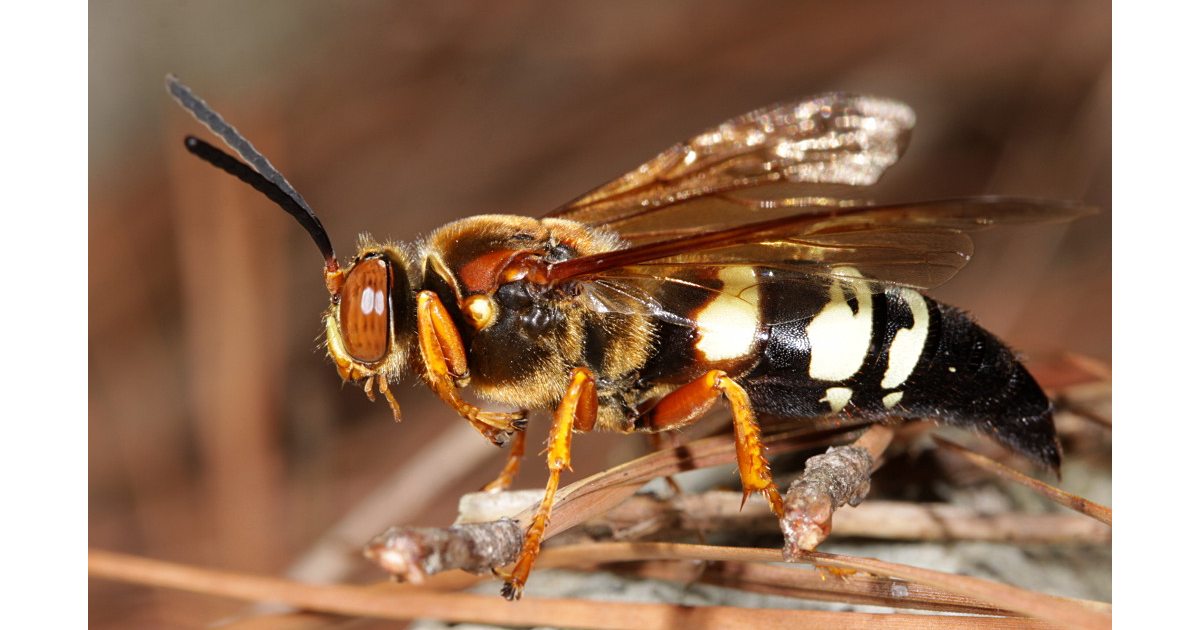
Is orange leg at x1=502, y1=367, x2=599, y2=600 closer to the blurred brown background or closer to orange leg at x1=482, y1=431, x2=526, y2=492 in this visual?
orange leg at x1=482, y1=431, x2=526, y2=492

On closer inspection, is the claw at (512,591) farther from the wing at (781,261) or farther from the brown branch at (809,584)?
the wing at (781,261)

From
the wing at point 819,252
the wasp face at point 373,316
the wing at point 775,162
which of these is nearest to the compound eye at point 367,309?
the wasp face at point 373,316

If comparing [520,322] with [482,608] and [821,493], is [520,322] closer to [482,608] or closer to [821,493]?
[482,608]

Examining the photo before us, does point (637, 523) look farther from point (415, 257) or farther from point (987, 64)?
point (987, 64)

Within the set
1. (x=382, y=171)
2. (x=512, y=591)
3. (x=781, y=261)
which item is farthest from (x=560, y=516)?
(x=382, y=171)

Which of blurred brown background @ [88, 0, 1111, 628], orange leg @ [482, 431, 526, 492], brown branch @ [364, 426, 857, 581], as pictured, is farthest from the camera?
blurred brown background @ [88, 0, 1111, 628]

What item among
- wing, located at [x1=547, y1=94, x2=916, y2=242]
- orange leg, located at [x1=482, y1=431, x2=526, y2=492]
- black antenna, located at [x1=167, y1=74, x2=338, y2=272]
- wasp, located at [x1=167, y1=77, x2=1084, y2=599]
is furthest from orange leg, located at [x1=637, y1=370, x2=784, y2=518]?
black antenna, located at [x1=167, y1=74, x2=338, y2=272]
